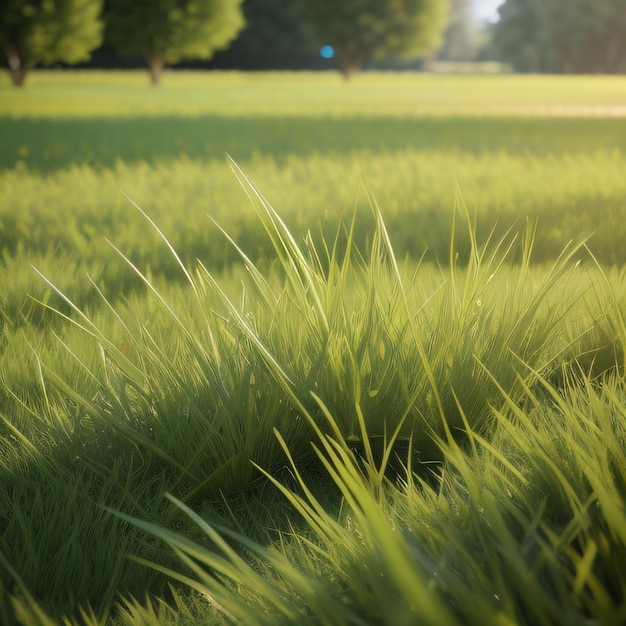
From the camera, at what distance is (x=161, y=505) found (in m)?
1.17

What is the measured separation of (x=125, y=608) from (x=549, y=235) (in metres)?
2.44

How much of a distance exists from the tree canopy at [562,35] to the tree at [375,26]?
339 cm

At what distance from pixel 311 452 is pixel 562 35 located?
31.1 meters

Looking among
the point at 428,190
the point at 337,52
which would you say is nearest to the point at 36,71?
the point at 337,52

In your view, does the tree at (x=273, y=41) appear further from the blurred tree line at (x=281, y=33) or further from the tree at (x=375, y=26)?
the tree at (x=375, y=26)

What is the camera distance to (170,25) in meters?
23.6

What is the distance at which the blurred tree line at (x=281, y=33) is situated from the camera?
70.1 feet

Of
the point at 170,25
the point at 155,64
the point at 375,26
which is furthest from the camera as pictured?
→ the point at 375,26

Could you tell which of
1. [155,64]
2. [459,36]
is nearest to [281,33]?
[155,64]

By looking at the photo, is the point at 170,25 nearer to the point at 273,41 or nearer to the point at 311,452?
the point at 273,41

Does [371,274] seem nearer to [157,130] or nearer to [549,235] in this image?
[549,235]

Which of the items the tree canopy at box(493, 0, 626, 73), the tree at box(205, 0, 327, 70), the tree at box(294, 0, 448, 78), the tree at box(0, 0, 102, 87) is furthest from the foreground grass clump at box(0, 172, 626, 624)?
the tree at box(205, 0, 327, 70)

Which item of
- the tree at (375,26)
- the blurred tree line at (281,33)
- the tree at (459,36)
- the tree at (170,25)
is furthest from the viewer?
the tree at (459,36)

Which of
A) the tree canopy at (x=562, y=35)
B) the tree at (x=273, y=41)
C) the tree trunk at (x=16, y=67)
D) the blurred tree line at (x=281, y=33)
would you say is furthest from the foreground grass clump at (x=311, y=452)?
the tree at (x=273, y=41)
